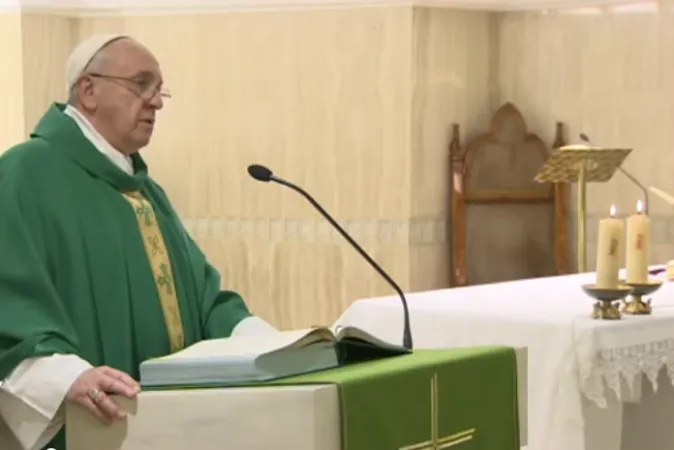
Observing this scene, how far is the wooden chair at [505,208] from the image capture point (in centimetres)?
933

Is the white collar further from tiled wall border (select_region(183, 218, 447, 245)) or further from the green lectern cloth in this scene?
tiled wall border (select_region(183, 218, 447, 245))

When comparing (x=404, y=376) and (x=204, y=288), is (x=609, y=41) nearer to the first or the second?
(x=204, y=288)

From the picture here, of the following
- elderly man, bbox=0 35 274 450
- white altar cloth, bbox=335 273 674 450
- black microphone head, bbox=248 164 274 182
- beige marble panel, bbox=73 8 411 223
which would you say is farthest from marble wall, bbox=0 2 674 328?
black microphone head, bbox=248 164 274 182

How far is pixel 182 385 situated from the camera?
2.48 meters

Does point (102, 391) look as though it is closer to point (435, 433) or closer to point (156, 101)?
point (435, 433)

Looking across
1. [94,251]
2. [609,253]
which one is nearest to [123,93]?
[94,251]

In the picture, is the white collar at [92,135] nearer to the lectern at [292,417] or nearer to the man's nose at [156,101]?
the man's nose at [156,101]

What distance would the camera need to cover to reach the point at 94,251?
10.5ft

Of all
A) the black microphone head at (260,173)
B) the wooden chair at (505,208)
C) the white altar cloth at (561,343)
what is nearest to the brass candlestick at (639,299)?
the white altar cloth at (561,343)

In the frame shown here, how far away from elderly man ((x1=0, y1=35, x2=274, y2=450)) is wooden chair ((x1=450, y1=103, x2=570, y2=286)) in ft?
19.2

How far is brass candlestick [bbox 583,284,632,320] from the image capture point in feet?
14.4

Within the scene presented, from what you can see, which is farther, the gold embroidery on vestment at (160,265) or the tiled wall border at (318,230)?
the tiled wall border at (318,230)

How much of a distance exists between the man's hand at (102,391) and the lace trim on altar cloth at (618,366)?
207 centimetres

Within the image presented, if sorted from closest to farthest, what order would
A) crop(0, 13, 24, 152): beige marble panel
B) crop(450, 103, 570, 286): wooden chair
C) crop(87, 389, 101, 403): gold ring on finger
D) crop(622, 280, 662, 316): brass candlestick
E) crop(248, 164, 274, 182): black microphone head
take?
crop(87, 389, 101, 403): gold ring on finger, crop(248, 164, 274, 182): black microphone head, crop(622, 280, 662, 316): brass candlestick, crop(450, 103, 570, 286): wooden chair, crop(0, 13, 24, 152): beige marble panel
